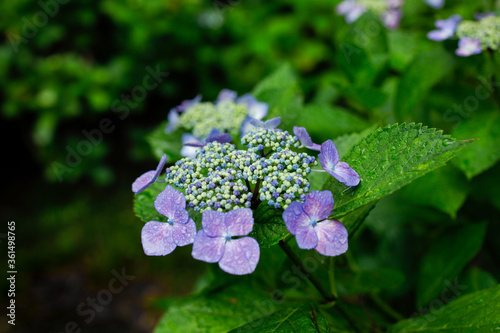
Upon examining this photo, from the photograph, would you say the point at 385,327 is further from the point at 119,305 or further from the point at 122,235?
the point at 122,235

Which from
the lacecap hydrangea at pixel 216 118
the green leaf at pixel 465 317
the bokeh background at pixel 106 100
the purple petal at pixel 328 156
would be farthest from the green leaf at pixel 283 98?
the bokeh background at pixel 106 100

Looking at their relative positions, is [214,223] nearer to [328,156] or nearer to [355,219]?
[328,156]

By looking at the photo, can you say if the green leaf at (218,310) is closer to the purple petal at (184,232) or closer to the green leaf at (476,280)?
the purple petal at (184,232)

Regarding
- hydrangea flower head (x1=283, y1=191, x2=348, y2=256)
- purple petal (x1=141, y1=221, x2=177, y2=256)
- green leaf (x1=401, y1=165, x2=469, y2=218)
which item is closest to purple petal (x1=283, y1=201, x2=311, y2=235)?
hydrangea flower head (x1=283, y1=191, x2=348, y2=256)

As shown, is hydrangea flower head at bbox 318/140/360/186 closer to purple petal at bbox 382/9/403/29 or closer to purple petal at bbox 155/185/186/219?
purple petal at bbox 155/185/186/219

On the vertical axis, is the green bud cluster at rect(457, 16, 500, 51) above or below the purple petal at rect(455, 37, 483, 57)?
above

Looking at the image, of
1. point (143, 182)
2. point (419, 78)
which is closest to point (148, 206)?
point (143, 182)
